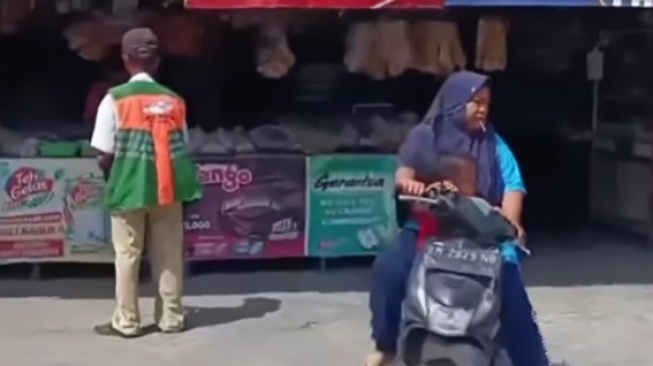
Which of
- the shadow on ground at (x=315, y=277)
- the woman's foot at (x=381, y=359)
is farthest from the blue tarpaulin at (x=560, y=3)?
the woman's foot at (x=381, y=359)

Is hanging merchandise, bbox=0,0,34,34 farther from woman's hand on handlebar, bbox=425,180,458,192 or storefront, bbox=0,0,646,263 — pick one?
woman's hand on handlebar, bbox=425,180,458,192

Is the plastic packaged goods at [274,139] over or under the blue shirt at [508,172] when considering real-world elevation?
under

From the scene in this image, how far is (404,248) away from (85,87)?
4.86m

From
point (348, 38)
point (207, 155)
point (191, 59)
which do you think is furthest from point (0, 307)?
point (348, 38)

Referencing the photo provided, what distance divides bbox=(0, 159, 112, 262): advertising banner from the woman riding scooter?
3538mm

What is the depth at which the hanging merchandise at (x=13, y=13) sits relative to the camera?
412 inches

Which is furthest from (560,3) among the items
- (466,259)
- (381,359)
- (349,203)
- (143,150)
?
(466,259)

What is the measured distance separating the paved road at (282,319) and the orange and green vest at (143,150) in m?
0.87

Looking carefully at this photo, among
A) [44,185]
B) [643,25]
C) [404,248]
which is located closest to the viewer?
[404,248]

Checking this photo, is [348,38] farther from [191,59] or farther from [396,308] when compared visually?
[396,308]

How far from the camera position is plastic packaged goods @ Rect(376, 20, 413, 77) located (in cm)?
1081

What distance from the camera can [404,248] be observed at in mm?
7039

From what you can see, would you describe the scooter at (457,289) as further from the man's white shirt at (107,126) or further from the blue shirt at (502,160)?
the man's white shirt at (107,126)

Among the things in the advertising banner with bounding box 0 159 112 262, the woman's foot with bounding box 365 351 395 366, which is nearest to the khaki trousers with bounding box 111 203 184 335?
the advertising banner with bounding box 0 159 112 262
